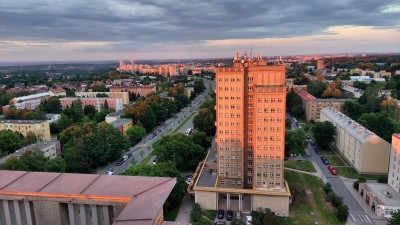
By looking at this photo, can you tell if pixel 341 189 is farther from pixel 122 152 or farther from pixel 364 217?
pixel 122 152

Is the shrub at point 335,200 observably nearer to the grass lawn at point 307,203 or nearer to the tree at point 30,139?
the grass lawn at point 307,203

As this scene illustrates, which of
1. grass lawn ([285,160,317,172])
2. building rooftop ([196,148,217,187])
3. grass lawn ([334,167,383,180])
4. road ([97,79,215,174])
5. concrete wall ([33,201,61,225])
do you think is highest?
concrete wall ([33,201,61,225])

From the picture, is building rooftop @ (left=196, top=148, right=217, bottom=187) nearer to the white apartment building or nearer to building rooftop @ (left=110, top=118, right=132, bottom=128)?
the white apartment building

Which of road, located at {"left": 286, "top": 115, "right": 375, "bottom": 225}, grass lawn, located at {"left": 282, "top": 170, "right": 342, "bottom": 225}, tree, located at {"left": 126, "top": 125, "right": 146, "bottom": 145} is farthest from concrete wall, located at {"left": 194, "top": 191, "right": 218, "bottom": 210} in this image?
tree, located at {"left": 126, "top": 125, "right": 146, "bottom": 145}

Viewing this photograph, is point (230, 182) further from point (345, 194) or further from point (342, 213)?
point (345, 194)

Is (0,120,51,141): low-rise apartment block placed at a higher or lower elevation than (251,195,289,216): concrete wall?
higher

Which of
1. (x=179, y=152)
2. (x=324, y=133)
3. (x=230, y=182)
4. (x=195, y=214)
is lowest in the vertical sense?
(x=195, y=214)

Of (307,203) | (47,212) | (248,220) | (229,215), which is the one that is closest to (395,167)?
(307,203)
